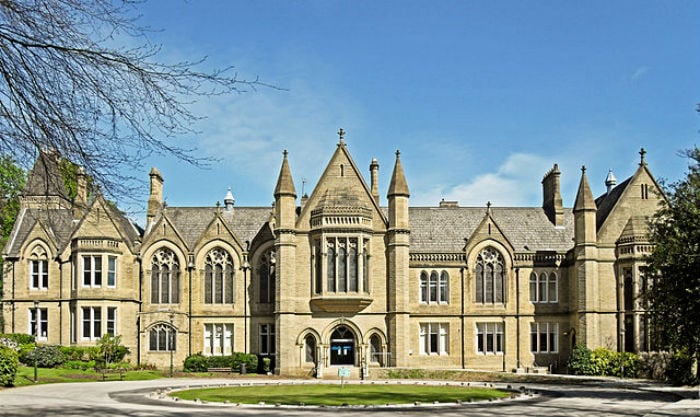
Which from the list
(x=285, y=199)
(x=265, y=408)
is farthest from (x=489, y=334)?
(x=265, y=408)

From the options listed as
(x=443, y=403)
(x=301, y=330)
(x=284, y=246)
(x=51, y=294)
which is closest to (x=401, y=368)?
(x=301, y=330)

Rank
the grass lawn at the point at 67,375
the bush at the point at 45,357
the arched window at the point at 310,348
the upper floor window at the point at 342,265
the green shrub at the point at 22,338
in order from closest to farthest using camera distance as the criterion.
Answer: the grass lawn at the point at 67,375 → the bush at the point at 45,357 → the green shrub at the point at 22,338 → the upper floor window at the point at 342,265 → the arched window at the point at 310,348

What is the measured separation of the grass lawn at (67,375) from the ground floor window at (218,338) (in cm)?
562

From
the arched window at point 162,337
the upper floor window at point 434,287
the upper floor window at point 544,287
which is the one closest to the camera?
the arched window at point 162,337

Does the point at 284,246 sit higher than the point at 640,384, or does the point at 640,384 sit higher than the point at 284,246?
the point at 284,246

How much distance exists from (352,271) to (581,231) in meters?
13.8

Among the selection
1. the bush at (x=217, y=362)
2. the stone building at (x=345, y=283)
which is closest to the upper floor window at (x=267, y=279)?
the stone building at (x=345, y=283)

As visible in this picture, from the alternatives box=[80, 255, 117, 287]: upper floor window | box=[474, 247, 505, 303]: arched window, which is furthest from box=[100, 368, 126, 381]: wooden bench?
box=[474, 247, 505, 303]: arched window

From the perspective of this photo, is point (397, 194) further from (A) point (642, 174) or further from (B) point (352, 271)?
(A) point (642, 174)

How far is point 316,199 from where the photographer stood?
159ft

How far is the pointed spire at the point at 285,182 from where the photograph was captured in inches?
1865

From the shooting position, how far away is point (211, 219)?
5400 centimetres

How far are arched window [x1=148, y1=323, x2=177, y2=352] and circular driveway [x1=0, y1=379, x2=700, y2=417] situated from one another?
16221 millimetres

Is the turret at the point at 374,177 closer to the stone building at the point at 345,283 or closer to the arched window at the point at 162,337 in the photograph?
the stone building at the point at 345,283
